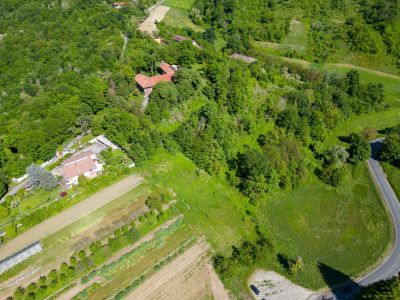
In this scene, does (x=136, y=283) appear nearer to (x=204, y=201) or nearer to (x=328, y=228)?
(x=204, y=201)

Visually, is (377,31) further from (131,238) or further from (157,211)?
(131,238)

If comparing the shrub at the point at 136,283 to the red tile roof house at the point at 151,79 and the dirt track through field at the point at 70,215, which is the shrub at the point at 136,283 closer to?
the dirt track through field at the point at 70,215

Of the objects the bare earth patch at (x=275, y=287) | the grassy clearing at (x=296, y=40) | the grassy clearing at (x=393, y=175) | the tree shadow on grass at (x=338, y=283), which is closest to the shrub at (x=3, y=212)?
the bare earth patch at (x=275, y=287)

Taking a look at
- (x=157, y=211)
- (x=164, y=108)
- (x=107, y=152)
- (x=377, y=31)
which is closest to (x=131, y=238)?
(x=157, y=211)

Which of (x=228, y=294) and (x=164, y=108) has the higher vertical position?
(x=164, y=108)

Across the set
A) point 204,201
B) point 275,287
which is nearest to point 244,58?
point 204,201
